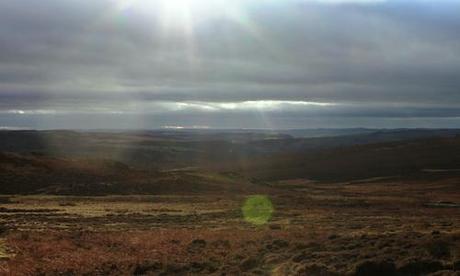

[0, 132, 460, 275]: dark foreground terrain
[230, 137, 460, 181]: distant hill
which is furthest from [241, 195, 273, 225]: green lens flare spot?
[230, 137, 460, 181]: distant hill

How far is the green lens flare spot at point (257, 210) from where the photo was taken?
3844cm

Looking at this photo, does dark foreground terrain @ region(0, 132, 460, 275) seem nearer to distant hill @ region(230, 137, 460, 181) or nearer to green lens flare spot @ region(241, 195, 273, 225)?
green lens flare spot @ region(241, 195, 273, 225)

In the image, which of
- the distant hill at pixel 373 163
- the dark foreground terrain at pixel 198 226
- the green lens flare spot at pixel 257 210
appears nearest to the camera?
the dark foreground terrain at pixel 198 226

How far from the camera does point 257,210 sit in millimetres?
46812

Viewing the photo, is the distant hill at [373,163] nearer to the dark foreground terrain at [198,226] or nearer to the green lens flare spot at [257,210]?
the dark foreground terrain at [198,226]

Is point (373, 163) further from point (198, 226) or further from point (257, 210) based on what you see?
point (198, 226)

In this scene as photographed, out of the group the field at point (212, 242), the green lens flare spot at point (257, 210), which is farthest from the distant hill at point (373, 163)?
the field at point (212, 242)

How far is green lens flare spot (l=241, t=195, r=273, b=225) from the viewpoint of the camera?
38438 millimetres

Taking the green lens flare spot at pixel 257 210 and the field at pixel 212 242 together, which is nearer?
the field at pixel 212 242

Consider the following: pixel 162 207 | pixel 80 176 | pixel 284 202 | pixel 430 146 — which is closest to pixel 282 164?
pixel 430 146

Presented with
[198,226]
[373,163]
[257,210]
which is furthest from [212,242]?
[373,163]

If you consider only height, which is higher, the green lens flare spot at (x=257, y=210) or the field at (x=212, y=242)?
the field at (x=212, y=242)

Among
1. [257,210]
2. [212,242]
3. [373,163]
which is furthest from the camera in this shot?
[373,163]

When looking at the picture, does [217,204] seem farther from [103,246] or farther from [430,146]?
[430,146]
